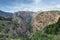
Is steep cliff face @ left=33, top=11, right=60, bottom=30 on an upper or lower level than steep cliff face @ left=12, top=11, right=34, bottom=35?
upper

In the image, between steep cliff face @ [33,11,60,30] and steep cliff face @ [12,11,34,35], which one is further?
steep cliff face @ [12,11,34,35]

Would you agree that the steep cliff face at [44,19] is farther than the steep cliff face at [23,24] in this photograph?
No

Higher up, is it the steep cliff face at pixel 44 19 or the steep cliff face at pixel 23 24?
the steep cliff face at pixel 44 19

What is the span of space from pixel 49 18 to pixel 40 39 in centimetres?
2584

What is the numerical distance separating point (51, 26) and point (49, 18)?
759 cm

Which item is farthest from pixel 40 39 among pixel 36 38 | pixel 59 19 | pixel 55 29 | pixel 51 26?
pixel 59 19

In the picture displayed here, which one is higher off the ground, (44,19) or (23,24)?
(44,19)

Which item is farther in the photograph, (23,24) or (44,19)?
(23,24)

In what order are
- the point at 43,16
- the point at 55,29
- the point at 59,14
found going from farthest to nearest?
the point at 43,16 < the point at 59,14 < the point at 55,29

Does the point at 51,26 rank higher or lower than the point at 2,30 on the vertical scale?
higher

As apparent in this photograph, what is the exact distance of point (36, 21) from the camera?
194 ft

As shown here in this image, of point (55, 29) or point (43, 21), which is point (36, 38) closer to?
point (55, 29)

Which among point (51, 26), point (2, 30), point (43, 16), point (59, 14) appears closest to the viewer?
point (51, 26)

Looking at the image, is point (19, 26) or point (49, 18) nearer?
point (49, 18)
